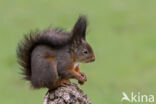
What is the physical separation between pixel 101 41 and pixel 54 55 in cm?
494

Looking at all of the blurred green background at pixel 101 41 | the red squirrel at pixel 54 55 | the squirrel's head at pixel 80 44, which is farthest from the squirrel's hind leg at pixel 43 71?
the blurred green background at pixel 101 41

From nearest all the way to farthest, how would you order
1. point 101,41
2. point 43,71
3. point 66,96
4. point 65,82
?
point 66,96 → point 65,82 → point 43,71 → point 101,41

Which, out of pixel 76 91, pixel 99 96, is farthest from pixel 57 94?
pixel 99 96

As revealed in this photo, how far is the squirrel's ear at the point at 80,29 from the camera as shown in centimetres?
470

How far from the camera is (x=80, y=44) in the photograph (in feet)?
15.6

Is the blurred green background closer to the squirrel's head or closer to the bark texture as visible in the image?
the squirrel's head

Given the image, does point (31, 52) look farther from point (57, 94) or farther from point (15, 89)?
point (15, 89)

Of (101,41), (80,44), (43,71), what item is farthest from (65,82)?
(101,41)

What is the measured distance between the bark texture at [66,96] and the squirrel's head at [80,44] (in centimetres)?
38

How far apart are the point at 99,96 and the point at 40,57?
3446 mm

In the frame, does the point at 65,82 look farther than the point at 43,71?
No

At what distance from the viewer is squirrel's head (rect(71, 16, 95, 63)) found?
472 centimetres

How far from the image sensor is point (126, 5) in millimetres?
11141

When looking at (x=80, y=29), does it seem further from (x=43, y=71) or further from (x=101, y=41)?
(x=101, y=41)
